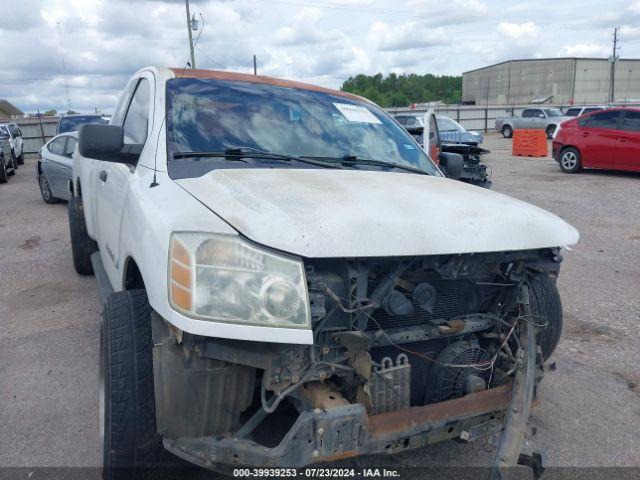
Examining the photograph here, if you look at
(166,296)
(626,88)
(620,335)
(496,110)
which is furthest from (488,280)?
(626,88)

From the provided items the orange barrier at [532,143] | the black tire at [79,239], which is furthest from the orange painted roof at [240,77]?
the orange barrier at [532,143]

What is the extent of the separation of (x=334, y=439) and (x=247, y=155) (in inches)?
62.1

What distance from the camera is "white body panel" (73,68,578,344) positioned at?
2041 millimetres

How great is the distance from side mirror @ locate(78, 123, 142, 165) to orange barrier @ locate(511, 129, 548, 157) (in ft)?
65.3

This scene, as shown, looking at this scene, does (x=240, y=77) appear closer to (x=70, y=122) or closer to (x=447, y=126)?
(x=70, y=122)

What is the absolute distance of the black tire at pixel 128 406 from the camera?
2.24 m

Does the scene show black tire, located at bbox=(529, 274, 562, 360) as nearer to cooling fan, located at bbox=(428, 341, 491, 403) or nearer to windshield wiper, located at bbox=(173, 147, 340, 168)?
cooling fan, located at bbox=(428, 341, 491, 403)

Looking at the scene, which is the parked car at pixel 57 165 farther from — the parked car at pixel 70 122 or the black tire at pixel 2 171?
the parked car at pixel 70 122

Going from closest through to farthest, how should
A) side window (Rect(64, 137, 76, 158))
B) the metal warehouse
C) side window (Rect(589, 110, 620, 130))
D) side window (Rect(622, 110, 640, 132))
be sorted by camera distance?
1. side window (Rect(64, 137, 76, 158))
2. side window (Rect(622, 110, 640, 132))
3. side window (Rect(589, 110, 620, 130))
4. the metal warehouse

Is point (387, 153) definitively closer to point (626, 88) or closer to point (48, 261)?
point (48, 261)

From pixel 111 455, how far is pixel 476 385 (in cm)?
153

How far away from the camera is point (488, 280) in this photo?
8.40 feet

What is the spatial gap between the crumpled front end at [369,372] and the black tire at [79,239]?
3.62 metres

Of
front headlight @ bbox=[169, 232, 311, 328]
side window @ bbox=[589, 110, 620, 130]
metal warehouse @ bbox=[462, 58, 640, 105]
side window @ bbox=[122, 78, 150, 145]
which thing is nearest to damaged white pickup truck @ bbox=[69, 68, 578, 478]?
front headlight @ bbox=[169, 232, 311, 328]
